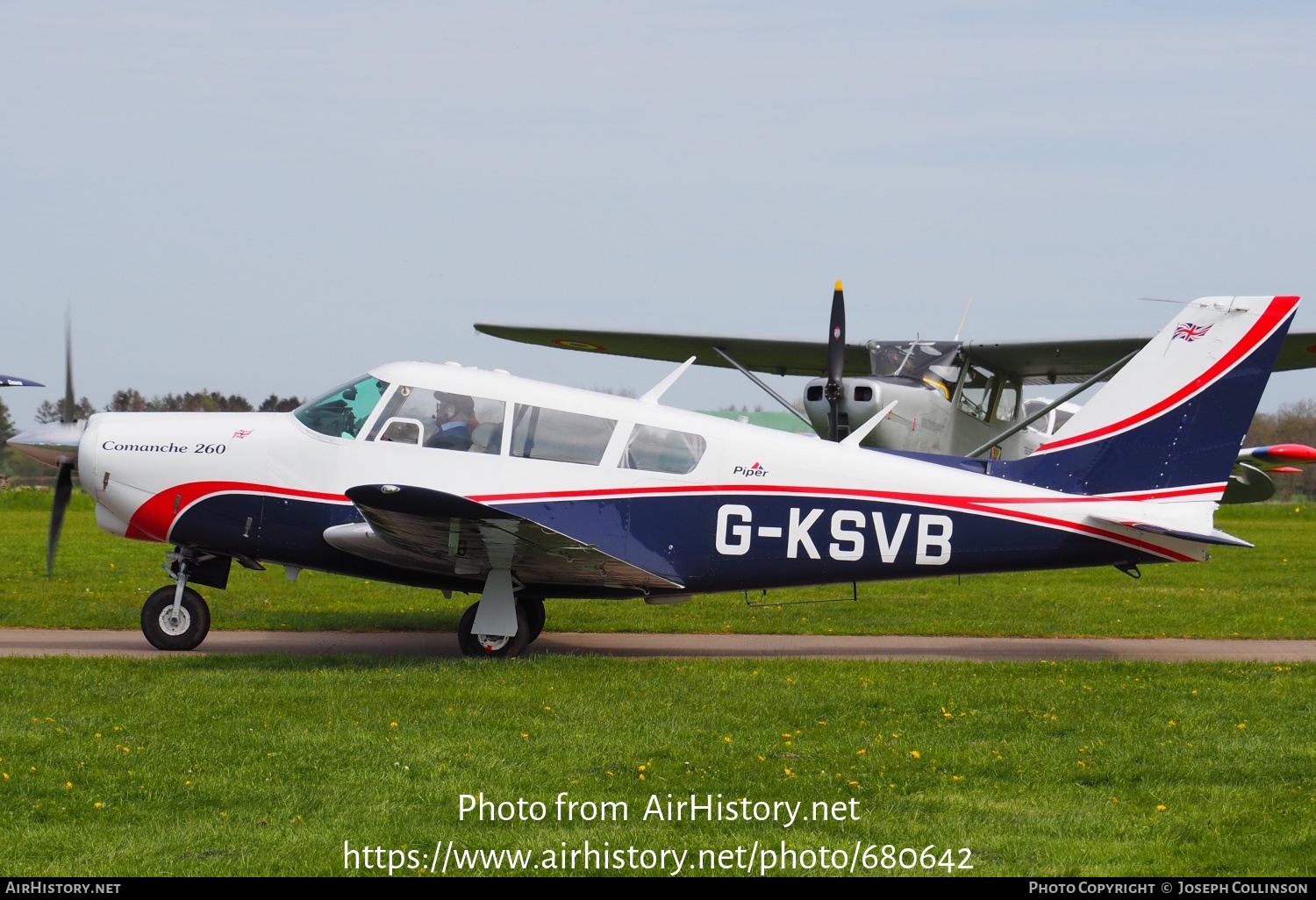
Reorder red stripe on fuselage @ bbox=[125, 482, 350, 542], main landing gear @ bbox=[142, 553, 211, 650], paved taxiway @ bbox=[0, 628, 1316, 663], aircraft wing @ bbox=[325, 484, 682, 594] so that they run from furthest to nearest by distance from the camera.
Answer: paved taxiway @ bbox=[0, 628, 1316, 663] → main landing gear @ bbox=[142, 553, 211, 650] → red stripe on fuselage @ bbox=[125, 482, 350, 542] → aircraft wing @ bbox=[325, 484, 682, 594]

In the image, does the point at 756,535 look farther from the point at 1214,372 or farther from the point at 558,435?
the point at 1214,372

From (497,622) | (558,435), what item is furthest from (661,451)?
(497,622)

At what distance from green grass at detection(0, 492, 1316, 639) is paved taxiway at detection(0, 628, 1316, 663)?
40 cm

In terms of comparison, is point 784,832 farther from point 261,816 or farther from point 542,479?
point 542,479

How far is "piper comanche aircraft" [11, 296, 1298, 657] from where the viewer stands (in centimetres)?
1009

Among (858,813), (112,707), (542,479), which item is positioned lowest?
(112,707)

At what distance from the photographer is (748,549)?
33.8ft

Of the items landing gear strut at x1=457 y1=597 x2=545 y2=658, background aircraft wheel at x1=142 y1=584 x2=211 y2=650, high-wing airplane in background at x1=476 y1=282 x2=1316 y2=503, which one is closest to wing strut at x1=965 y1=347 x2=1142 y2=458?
high-wing airplane in background at x1=476 y1=282 x2=1316 y2=503

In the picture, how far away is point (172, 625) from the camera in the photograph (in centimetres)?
1063

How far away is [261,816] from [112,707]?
278 cm

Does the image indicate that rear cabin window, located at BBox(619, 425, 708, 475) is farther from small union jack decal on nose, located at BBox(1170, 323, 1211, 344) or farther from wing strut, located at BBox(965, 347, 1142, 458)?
wing strut, located at BBox(965, 347, 1142, 458)

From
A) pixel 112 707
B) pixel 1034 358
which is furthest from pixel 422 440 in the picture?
pixel 1034 358

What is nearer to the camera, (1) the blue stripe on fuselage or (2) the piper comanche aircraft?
(2) the piper comanche aircraft

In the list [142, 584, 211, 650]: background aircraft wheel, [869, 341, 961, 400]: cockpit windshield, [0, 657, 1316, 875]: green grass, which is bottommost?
[142, 584, 211, 650]: background aircraft wheel
